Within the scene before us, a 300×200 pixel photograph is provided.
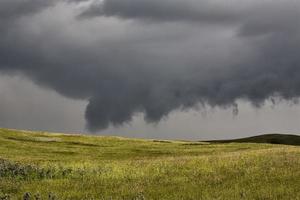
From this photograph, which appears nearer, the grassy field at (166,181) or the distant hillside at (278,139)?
the grassy field at (166,181)

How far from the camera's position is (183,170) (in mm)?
32781

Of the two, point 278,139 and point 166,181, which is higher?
point 278,139

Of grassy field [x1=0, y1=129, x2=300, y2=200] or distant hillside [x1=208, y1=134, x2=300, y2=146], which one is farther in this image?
distant hillside [x1=208, y1=134, x2=300, y2=146]

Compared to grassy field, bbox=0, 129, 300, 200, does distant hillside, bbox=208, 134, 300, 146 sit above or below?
above

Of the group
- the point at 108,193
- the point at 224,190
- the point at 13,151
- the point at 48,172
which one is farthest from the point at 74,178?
the point at 13,151

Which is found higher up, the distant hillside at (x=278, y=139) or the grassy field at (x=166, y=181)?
the distant hillside at (x=278, y=139)

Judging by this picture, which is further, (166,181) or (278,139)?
(278,139)

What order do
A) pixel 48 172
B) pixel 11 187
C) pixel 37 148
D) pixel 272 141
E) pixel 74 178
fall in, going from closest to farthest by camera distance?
pixel 11 187
pixel 74 178
pixel 48 172
pixel 37 148
pixel 272 141

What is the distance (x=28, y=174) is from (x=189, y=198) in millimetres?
14026

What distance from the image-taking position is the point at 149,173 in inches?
1276

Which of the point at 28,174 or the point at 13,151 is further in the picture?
the point at 13,151

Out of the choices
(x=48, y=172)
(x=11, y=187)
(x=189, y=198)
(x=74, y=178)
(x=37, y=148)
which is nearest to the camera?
(x=189, y=198)

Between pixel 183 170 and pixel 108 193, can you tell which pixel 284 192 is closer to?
pixel 108 193

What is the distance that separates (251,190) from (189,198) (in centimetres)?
314
